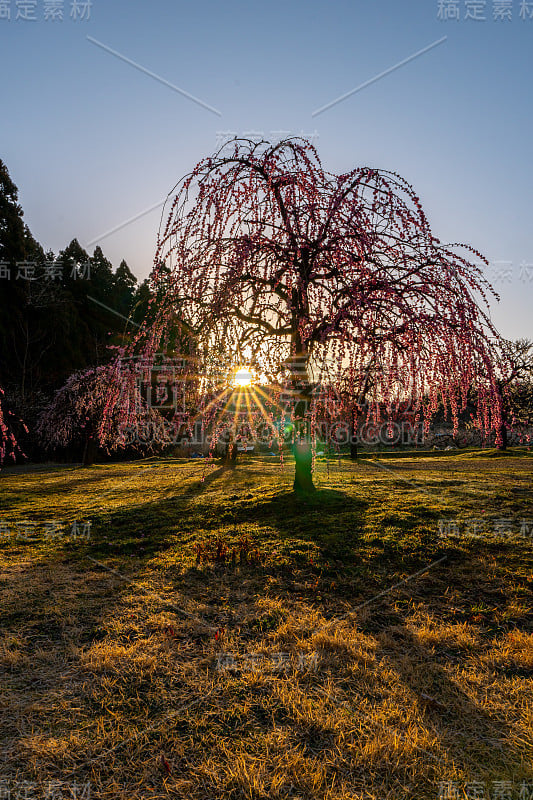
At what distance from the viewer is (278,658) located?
3.17 m

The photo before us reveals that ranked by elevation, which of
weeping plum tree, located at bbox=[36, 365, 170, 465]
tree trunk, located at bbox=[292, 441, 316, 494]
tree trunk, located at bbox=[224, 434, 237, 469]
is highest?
weeping plum tree, located at bbox=[36, 365, 170, 465]

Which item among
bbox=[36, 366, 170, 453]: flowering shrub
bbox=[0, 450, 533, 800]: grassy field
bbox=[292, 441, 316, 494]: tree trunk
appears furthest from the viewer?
bbox=[292, 441, 316, 494]: tree trunk

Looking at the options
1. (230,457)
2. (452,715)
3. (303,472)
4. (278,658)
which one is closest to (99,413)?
(230,457)

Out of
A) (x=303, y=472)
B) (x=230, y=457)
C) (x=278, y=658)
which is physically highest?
(x=303, y=472)

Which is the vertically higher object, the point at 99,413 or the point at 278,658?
the point at 99,413

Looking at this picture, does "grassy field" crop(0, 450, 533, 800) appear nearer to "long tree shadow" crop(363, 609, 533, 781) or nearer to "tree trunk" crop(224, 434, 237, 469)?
"long tree shadow" crop(363, 609, 533, 781)

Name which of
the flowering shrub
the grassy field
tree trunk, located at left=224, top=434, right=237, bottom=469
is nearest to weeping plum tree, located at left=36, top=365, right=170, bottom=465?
the flowering shrub

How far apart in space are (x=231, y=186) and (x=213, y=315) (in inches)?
59.8

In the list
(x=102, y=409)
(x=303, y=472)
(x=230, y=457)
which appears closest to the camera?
(x=303, y=472)

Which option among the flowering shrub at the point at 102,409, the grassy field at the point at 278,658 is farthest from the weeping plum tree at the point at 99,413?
the grassy field at the point at 278,658

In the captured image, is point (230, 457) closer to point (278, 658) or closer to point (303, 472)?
point (303, 472)

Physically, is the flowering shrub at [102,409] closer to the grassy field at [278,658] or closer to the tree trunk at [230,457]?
the grassy field at [278,658]

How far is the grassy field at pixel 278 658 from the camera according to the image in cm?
215

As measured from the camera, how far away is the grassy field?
215 cm
